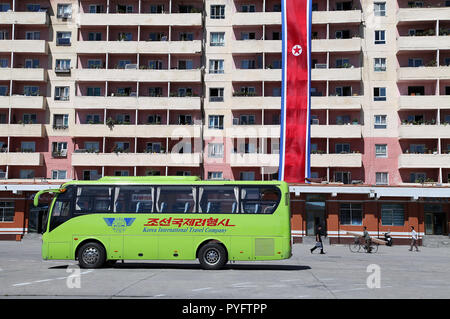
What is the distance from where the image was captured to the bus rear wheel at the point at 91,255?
22.8 m

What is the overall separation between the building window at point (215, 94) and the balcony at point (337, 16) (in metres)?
11.2

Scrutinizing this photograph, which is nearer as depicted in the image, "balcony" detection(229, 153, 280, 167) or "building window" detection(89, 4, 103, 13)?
"balcony" detection(229, 153, 280, 167)

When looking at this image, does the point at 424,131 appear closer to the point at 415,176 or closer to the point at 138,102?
the point at 415,176

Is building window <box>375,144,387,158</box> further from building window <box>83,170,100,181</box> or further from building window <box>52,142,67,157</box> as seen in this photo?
building window <box>52,142,67,157</box>

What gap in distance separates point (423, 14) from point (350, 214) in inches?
777

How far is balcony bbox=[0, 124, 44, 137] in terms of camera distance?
52.3 meters

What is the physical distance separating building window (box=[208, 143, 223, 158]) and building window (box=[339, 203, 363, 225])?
12487 millimetres

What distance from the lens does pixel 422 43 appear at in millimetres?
50156

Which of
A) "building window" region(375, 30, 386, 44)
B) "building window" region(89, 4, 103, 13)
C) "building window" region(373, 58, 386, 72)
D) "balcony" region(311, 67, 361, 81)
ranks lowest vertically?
"balcony" region(311, 67, 361, 81)

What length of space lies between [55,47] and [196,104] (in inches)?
619

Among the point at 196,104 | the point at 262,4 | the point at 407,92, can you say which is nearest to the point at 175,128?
the point at 196,104

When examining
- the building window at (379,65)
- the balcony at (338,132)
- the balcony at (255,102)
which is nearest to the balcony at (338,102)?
the balcony at (338,132)

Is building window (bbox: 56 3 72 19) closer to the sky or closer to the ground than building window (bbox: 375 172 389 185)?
closer to the sky

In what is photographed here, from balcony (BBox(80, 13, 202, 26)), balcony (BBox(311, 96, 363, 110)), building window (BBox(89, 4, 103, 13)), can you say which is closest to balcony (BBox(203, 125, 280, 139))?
balcony (BBox(311, 96, 363, 110))
